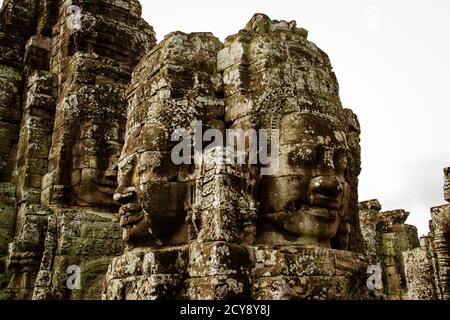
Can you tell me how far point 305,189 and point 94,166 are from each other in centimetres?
500

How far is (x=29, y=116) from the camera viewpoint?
947 centimetres

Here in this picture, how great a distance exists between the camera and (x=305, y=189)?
4688 mm

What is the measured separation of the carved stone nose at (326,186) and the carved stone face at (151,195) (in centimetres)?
126

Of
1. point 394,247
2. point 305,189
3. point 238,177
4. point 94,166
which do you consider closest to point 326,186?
point 305,189

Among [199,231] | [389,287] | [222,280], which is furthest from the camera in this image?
[389,287]

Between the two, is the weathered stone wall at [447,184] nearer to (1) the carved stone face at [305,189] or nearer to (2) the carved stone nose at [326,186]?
(1) the carved stone face at [305,189]

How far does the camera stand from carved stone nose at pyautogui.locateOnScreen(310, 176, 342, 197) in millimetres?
4633

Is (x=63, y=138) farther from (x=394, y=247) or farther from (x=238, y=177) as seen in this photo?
(x=394, y=247)

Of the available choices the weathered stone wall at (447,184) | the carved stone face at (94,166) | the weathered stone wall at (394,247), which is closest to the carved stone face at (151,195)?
the carved stone face at (94,166)

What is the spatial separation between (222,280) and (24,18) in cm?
908

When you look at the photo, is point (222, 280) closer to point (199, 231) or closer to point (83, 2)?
point (199, 231)

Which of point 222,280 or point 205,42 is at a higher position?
point 205,42

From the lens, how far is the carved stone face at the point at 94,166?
8.63 m

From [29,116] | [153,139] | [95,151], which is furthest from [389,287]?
[153,139]
